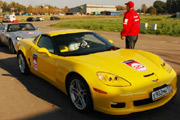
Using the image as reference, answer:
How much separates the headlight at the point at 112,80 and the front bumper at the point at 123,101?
9 cm

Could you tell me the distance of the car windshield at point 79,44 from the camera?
390cm

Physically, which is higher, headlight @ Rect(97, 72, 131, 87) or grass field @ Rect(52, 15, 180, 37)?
grass field @ Rect(52, 15, 180, 37)

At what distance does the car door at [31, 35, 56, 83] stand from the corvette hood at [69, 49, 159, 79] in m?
0.63

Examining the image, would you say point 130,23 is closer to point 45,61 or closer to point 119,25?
point 45,61

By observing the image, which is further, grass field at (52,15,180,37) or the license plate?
grass field at (52,15,180,37)

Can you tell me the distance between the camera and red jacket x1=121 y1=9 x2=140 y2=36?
5.69m

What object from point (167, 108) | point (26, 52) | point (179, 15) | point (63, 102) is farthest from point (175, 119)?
point (179, 15)

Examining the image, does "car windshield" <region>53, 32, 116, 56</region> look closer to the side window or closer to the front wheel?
the side window

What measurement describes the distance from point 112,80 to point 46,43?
2137 millimetres

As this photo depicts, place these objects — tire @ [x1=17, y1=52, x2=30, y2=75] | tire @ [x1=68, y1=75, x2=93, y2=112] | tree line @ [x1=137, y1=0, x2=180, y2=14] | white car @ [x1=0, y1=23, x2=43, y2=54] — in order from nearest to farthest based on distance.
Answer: tire @ [x1=68, y1=75, x2=93, y2=112]
tire @ [x1=17, y1=52, x2=30, y2=75]
white car @ [x1=0, y1=23, x2=43, y2=54]
tree line @ [x1=137, y1=0, x2=180, y2=14]

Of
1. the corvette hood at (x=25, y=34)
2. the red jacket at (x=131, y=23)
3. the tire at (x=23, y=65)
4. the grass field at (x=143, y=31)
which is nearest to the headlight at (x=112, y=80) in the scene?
the tire at (x=23, y=65)

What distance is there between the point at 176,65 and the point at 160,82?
346cm

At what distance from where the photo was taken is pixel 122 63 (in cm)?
325

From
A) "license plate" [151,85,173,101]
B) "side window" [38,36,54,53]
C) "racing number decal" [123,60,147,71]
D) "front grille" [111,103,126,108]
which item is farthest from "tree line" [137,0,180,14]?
"front grille" [111,103,126,108]
